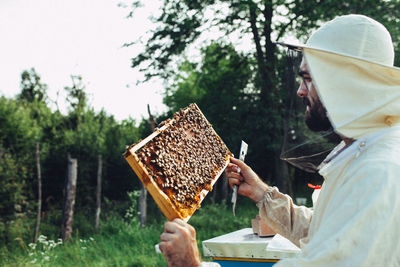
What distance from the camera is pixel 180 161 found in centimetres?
246

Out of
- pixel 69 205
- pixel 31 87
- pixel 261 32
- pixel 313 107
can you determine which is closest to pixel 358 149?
pixel 313 107

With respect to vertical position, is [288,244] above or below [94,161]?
above

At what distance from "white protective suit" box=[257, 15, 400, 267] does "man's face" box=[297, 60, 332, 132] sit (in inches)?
9.2

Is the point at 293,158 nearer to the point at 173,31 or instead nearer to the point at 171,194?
the point at 171,194

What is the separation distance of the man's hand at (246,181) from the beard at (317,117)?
799mm

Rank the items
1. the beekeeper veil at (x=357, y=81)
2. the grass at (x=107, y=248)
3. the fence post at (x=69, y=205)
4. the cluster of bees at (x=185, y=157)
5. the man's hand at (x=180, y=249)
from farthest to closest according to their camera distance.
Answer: the fence post at (x=69, y=205), the grass at (x=107, y=248), the cluster of bees at (x=185, y=157), the man's hand at (x=180, y=249), the beekeeper veil at (x=357, y=81)

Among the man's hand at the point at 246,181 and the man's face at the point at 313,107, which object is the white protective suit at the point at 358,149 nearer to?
the man's face at the point at 313,107

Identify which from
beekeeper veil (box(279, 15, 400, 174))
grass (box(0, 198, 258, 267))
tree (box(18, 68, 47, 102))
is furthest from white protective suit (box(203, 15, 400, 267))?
tree (box(18, 68, 47, 102))

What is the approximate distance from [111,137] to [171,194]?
654 inches

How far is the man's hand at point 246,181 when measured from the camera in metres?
2.59

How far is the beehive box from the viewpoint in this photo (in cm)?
209

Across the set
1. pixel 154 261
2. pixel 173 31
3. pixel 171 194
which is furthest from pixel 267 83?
pixel 171 194

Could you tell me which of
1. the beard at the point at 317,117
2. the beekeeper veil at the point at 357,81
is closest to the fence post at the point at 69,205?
the beard at the point at 317,117

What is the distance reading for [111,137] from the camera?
1816cm
